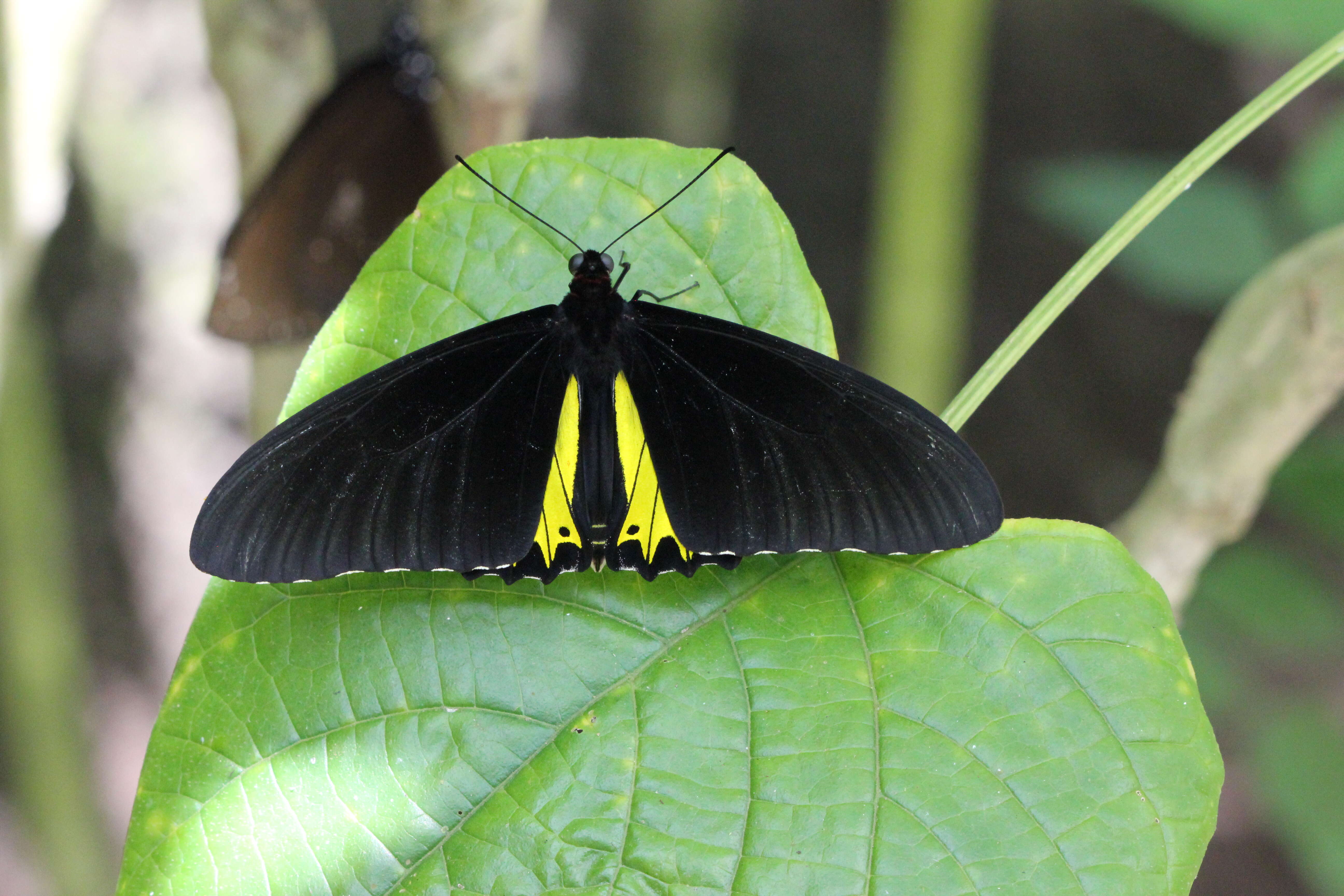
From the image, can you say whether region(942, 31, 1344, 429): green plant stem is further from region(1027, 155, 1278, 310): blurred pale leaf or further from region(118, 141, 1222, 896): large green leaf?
region(1027, 155, 1278, 310): blurred pale leaf

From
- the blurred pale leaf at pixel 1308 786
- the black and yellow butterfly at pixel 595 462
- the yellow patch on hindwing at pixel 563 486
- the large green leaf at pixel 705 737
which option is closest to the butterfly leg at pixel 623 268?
the black and yellow butterfly at pixel 595 462

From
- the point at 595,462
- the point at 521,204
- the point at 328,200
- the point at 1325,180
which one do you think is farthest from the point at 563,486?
the point at 1325,180

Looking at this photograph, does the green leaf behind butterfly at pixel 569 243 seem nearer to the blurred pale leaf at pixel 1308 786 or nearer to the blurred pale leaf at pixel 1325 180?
the blurred pale leaf at pixel 1325 180

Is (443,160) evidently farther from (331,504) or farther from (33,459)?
(33,459)

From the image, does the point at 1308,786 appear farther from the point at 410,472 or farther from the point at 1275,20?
the point at 410,472

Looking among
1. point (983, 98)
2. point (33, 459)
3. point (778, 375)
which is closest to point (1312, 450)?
point (983, 98)

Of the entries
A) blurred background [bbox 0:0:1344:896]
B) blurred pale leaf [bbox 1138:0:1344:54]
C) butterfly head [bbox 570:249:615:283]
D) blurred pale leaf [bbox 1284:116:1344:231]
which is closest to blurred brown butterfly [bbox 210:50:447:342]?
blurred background [bbox 0:0:1344:896]
